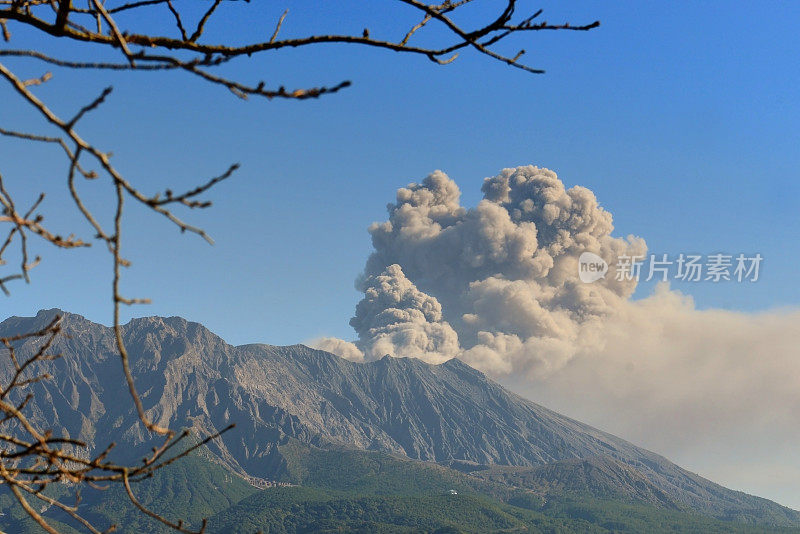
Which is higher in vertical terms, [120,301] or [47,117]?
[47,117]

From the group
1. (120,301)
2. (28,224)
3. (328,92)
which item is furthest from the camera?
(28,224)

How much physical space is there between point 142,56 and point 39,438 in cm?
192

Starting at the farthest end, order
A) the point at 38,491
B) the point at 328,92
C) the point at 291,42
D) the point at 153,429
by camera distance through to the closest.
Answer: the point at 38,491 → the point at 291,42 → the point at 328,92 → the point at 153,429

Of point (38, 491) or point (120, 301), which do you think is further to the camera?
point (38, 491)

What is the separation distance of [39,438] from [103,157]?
5.44 feet

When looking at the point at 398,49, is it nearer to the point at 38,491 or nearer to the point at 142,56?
the point at 142,56

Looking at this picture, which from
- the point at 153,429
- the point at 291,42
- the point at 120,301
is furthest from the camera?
the point at 291,42

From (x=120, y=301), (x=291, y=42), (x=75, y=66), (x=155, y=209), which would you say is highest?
(x=291, y=42)

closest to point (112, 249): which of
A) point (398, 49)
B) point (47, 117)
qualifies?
point (47, 117)

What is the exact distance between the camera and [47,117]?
9.20 ft

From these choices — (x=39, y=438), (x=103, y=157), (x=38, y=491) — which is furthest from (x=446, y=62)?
(x=38, y=491)

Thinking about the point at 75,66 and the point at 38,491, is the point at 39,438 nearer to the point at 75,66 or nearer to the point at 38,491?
the point at 38,491

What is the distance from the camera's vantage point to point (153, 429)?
291 centimetres

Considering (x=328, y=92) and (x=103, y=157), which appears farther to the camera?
(x=328, y=92)
